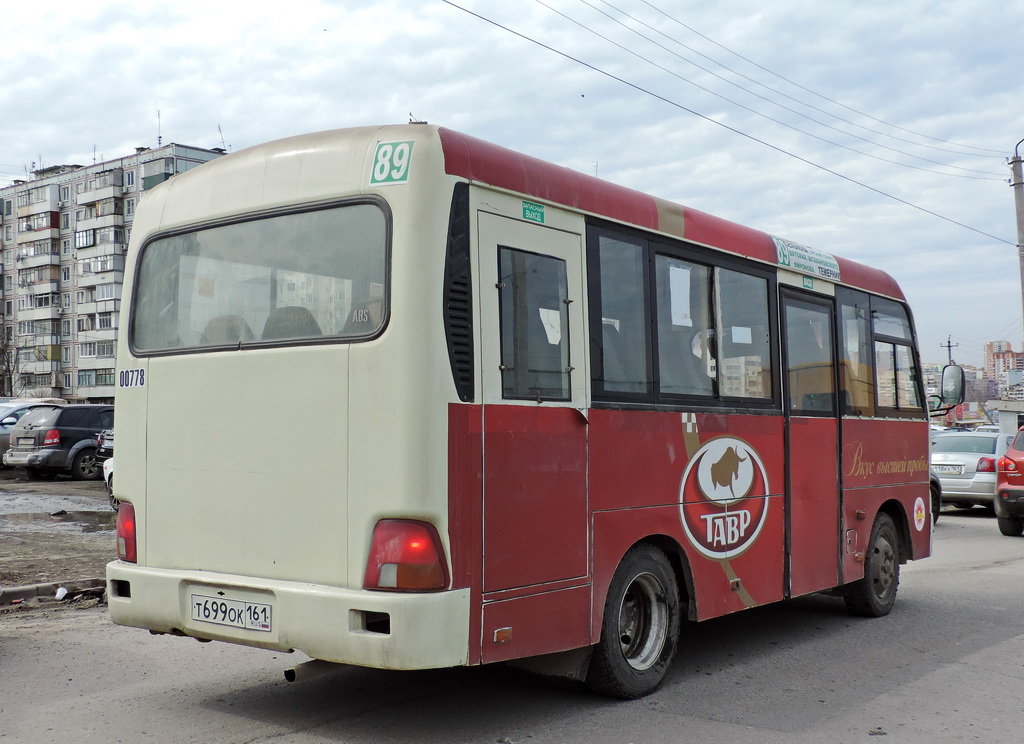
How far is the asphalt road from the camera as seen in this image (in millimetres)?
5293

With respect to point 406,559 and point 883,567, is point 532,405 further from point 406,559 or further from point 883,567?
point 883,567

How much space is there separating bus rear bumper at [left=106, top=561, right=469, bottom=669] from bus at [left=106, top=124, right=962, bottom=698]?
0.04ft

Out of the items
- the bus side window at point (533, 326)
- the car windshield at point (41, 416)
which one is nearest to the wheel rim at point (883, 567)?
the bus side window at point (533, 326)

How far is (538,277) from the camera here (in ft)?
17.6

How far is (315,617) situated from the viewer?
477 centimetres

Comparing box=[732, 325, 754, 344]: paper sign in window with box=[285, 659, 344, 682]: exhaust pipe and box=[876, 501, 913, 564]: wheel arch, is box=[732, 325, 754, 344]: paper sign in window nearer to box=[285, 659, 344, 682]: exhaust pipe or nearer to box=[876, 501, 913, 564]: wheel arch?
box=[876, 501, 913, 564]: wheel arch

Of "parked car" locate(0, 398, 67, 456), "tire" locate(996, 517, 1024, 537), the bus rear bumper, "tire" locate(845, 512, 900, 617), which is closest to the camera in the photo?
the bus rear bumper

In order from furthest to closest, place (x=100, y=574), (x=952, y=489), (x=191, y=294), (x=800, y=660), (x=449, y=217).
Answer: (x=952, y=489)
(x=100, y=574)
(x=800, y=660)
(x=191, y=294)
(x=449, y=217)

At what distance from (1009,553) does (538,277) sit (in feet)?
36.9

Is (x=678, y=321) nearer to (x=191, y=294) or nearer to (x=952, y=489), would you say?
(x=191, y=294)

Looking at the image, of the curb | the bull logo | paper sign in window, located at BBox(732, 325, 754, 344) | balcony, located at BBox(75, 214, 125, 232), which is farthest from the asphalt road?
balcony, located at BBox(75, 214, 125, 232)

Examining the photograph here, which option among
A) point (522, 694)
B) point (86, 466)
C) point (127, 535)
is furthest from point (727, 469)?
point (86, 466)

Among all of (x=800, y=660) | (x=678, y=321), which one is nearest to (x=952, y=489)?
(x=800, y=660)

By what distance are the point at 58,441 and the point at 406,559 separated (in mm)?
20766
